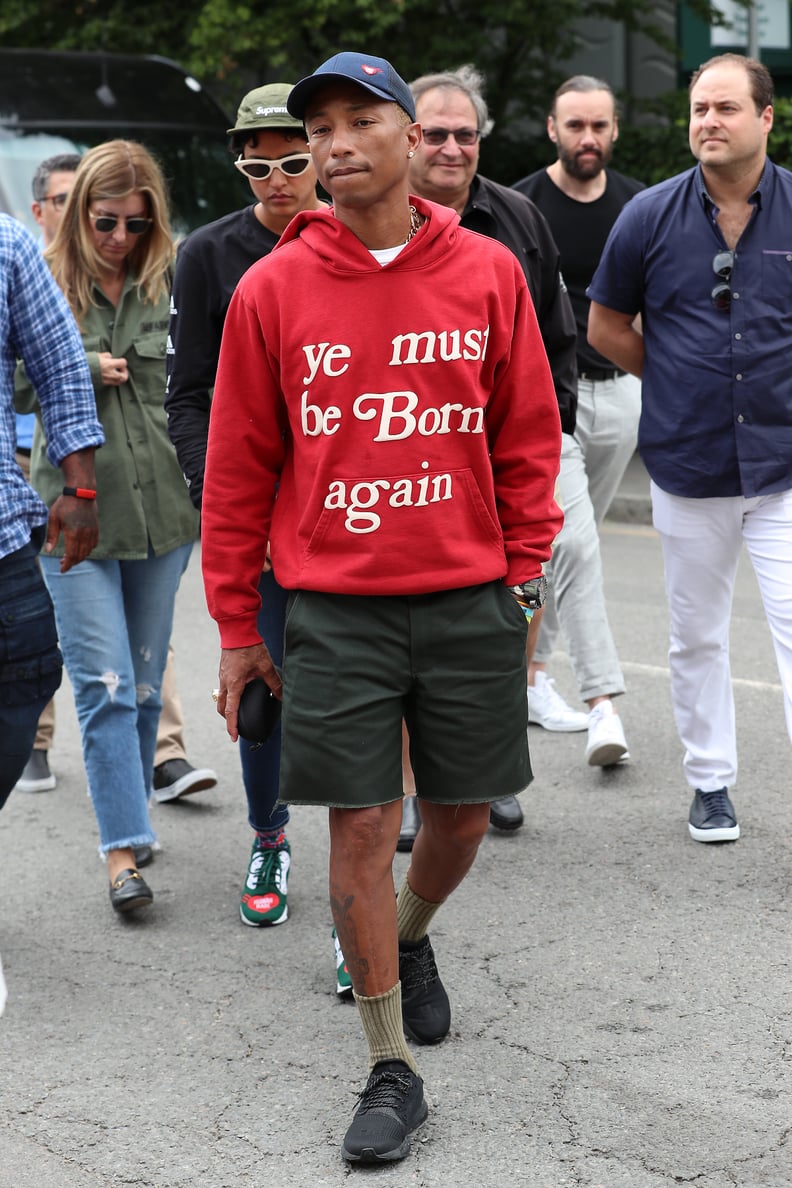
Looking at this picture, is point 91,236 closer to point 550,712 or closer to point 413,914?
point 413,914

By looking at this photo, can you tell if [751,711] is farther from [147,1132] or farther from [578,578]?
[147,1132]

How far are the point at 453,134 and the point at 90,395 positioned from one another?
131 cm

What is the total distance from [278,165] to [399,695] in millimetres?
1522

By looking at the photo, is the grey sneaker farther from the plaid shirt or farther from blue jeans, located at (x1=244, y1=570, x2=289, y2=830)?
the plaid shirt

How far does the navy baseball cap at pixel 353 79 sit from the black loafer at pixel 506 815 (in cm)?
245

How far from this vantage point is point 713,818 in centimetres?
472

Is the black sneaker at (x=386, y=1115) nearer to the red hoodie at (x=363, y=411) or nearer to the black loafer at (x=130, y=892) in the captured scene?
the red hoodie at (x=363, y=411)

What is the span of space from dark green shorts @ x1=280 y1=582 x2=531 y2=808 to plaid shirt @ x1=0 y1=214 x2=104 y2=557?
898 mm

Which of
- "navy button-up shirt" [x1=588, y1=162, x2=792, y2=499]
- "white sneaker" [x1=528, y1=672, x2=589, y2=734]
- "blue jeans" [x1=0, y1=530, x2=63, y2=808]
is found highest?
"navy button-up shirt" [x1=588, y1=162, x2=792, y2=499]

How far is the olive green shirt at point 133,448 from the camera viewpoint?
14.9 feet

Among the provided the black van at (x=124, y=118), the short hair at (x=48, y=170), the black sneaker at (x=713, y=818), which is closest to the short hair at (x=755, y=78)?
the black sneaker at (x=713, y=818)

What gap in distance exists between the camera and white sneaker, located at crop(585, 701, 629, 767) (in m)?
5.29

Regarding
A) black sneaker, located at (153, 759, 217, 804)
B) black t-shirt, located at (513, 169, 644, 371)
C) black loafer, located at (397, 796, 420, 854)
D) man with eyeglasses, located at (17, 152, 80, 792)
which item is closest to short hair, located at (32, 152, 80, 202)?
man with eyeglasses, located at (17, 152, 80, 792)

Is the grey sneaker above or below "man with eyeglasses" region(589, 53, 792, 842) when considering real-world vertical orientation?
below
